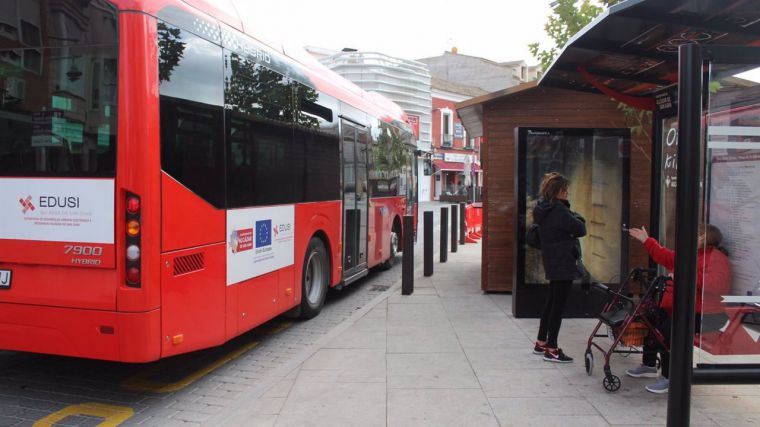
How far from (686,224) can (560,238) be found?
2.39m

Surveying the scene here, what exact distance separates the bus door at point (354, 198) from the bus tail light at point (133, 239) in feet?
13.8

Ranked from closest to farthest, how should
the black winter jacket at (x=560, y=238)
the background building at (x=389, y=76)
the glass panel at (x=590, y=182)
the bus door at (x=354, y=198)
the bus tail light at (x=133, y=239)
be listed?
the bus tail light at (x=133, y=239) < the black winter jacket at (x=560, y=238) < the glass panel at (x=590, y=182) < the bus door at (x=354, y=198) < the background building at (x=389, y=76)

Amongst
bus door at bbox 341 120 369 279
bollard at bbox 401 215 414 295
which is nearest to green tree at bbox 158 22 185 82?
bus door at bbox 341 120 369 279

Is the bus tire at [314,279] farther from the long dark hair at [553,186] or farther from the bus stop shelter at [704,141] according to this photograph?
the bus stop shelter at [704,141]

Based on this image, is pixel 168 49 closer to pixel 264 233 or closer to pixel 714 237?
pixel 264 233

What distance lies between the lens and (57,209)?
3.96 m

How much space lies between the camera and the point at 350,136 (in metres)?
8.07

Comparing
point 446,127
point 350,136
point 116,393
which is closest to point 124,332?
point 116,393

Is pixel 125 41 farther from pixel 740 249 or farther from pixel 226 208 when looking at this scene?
pixel 740 249

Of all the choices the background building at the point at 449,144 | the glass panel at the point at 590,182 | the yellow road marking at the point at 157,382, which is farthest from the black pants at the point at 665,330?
the background building at the point at 449,144

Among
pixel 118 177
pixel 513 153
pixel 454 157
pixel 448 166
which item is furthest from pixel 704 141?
pixel 454 157

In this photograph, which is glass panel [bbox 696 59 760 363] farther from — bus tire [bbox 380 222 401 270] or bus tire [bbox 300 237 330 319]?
bus tire [bbox 380 222 401 270]

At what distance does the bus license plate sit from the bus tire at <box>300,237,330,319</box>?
10.3 ft

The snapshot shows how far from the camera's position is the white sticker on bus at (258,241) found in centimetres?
490
